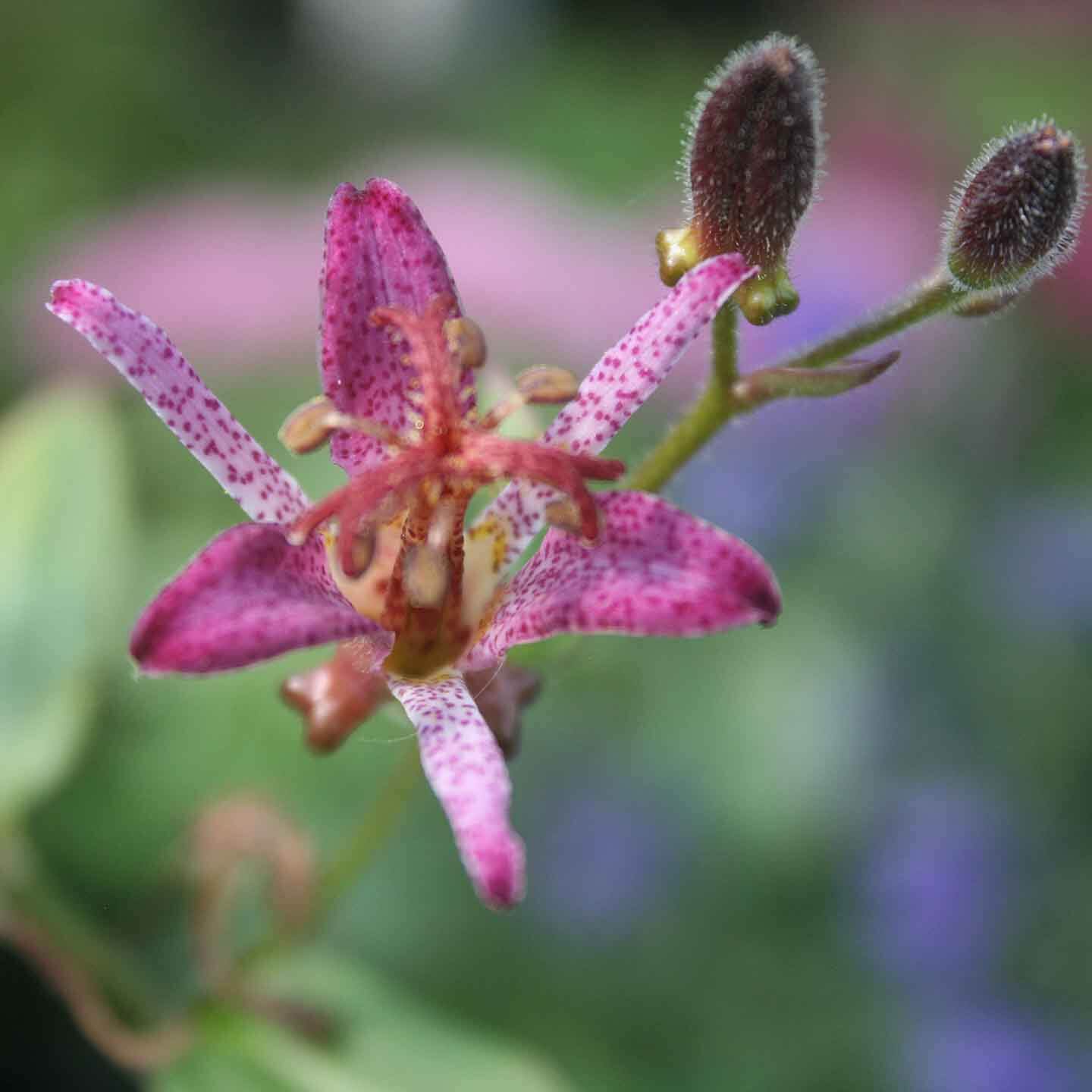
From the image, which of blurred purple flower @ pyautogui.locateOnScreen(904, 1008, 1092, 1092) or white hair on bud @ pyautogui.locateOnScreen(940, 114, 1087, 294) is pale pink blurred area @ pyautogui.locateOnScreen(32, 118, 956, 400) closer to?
blurred purple flower @ pyautogui.locateOnScreen(904, 1008, 1092, 1092)

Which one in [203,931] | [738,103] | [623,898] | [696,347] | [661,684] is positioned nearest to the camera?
[738,103]

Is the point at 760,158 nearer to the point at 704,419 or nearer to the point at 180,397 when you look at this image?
the point at 704,419

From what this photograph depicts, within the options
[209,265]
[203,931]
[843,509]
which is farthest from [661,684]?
[209,265]

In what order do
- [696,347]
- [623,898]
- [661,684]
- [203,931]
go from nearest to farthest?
[203,931] < [623,898] < [661,684] < [696,347]

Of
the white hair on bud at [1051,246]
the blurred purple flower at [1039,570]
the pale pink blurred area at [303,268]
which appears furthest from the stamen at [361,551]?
the pale pink blurred area at [303,268]

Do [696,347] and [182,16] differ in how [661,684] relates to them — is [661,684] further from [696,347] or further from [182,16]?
[182,16]

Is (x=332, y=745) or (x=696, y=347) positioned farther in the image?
(x=696, y=347)

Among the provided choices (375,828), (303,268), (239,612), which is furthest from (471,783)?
(303,268)

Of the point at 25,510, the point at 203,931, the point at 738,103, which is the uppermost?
the point at 738,103
